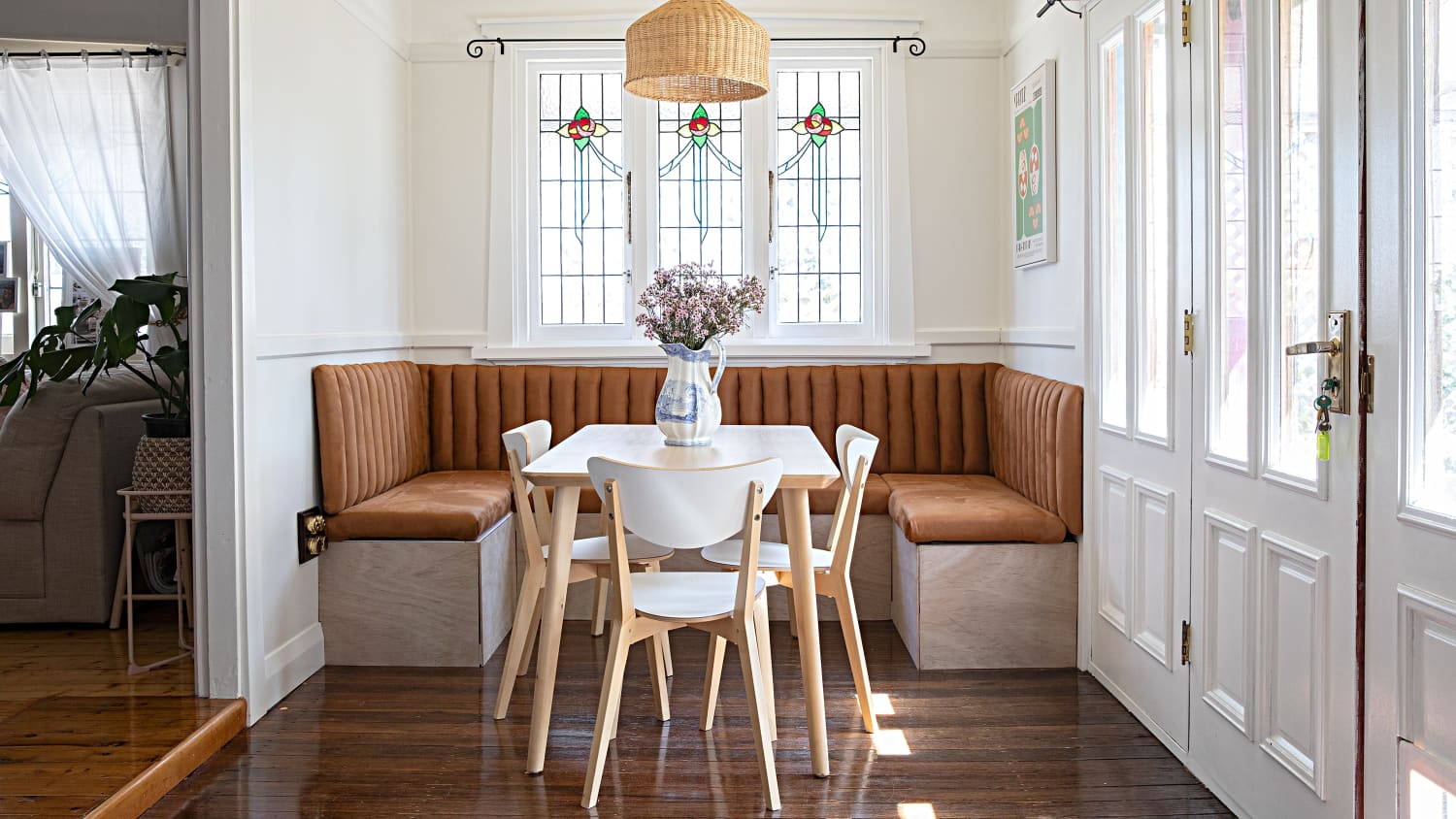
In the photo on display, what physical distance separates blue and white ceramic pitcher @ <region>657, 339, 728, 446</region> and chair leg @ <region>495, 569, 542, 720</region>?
65 centimetres

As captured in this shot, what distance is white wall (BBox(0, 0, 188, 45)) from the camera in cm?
499

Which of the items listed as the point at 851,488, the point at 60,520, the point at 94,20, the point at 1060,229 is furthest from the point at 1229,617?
the point at 94,20

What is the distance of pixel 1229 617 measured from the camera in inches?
111

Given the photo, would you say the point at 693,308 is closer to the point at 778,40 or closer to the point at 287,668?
the point at 287,668

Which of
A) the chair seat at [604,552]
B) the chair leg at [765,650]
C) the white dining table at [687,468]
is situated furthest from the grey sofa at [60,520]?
the chair leg at [765,650]

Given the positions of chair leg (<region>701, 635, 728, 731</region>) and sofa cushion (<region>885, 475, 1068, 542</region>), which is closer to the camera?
chair leg (<region>701, 635, 728, 731</region>)

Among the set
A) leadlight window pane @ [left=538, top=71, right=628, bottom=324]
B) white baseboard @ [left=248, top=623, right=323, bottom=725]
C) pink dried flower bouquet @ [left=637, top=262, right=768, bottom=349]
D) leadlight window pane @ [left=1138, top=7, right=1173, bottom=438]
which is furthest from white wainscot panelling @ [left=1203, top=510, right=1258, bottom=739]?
leadlight window pane @ [left=538, top=71, right=628, bottom=324]

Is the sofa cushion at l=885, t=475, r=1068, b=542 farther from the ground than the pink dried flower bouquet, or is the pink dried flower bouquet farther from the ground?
the pink dried flower bouquet

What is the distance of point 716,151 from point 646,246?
1.88ft

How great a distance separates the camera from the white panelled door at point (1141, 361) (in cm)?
312

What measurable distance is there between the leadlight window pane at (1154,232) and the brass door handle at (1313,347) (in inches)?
33.6

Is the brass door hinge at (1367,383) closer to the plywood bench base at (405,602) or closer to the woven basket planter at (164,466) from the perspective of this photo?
the plywood bench base at (405,602)

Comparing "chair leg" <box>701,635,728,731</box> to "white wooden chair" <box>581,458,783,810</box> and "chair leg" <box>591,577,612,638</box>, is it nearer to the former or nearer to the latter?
"white wooden chair" <box>581,458,783,810</box>

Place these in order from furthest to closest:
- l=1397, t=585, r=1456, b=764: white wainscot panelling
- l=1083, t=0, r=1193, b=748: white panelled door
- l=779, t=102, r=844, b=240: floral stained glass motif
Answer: l=779, t=102, r=844, b=240: floral stained glass motif → l=1083, t=0, r=1193, b=748: white panelled door → l=1397, t=585, r=1456, b=764: white wainscot panelling
